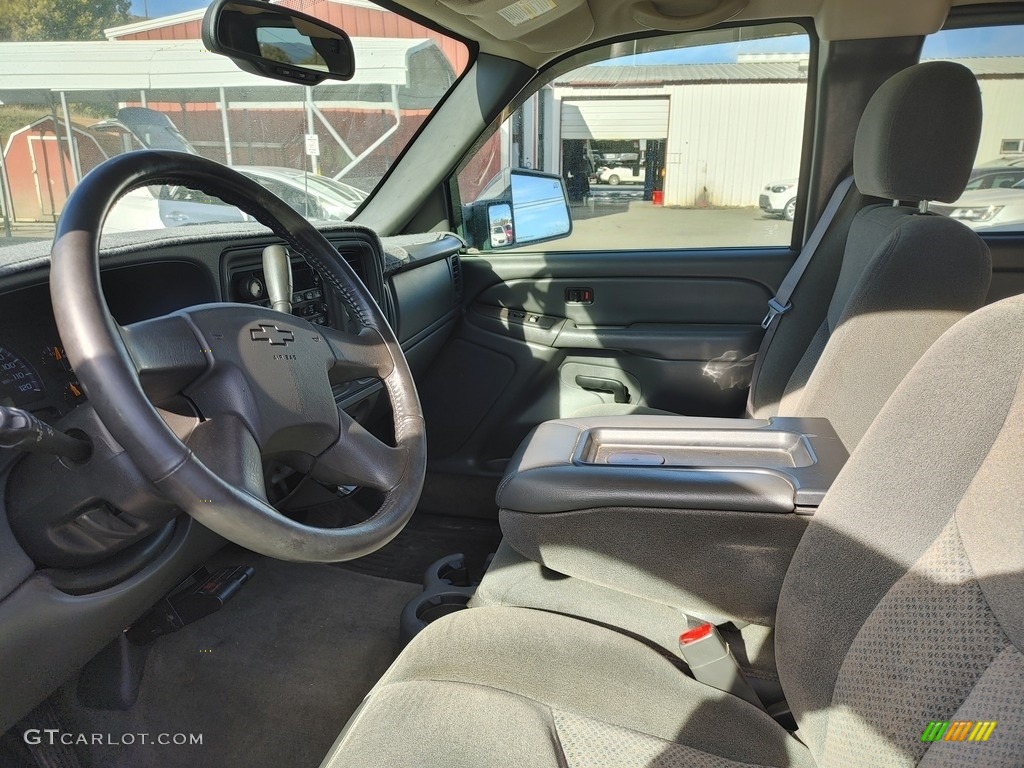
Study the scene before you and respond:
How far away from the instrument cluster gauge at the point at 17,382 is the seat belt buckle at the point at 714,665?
1054 millimetres

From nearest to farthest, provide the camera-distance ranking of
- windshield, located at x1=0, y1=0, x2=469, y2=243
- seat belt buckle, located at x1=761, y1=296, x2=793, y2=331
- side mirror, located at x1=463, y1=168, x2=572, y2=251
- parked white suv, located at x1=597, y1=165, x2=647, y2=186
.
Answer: windshield, located at x1=0, y1=0, x2=469, y2=243
seat belt buckle, located at x1=761, y1=296, x2=793, y2=331
parked white suv, located at x1=597, y1=165, x2=647, y2=186
side mirror, located at x1=463, y1=168, x2=572, y2=251

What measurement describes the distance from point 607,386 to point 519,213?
721 mm

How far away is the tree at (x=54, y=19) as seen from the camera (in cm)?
165

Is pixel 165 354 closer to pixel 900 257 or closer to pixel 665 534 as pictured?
pixel 665 534

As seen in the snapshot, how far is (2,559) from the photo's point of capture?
3.42 feet

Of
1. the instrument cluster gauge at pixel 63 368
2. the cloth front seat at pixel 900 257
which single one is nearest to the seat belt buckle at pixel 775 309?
the cloth front seat at pixel 900 257

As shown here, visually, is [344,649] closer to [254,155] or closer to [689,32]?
[254,155]

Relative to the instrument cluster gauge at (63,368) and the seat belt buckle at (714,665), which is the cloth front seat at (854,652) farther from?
the instrument cluster gauge at (63,368)

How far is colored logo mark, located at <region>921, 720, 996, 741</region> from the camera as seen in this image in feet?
2.29

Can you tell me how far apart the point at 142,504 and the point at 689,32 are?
2.20m

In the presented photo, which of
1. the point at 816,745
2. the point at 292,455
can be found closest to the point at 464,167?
the point at 292,455

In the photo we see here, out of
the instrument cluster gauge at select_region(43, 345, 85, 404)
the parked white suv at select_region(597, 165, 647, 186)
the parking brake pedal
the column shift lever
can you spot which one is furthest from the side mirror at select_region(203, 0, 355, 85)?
the parking brake pedal

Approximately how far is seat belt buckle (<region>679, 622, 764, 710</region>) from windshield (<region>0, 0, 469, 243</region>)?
111cm

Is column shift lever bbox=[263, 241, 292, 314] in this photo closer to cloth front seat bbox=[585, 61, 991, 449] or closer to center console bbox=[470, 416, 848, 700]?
center console bbox=[470, 416, 848, 700]
